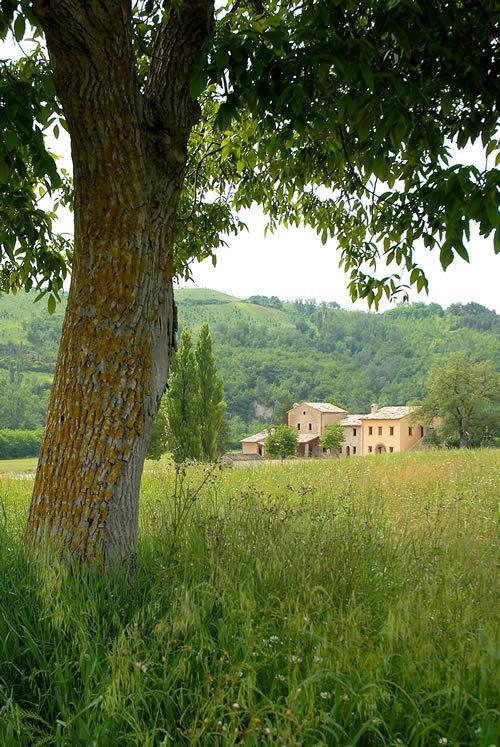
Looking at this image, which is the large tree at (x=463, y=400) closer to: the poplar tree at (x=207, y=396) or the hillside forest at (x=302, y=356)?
the hillside forest at (x=302, y=356)

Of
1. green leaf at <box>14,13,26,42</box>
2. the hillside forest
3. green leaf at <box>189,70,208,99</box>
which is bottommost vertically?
green leaf at <box>189,70,208,99</box>

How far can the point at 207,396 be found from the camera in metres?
38.8

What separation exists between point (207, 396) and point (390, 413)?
48.6 m

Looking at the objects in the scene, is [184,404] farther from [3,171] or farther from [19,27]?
[19,27]

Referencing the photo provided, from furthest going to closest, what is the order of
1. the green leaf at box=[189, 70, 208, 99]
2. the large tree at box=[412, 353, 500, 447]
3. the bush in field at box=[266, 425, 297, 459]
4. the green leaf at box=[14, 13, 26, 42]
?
the bush in field at box=[266, 425, 297, 459] < the large tree at box=[412, 353, 500, 447] < the green leaf at box=[14, 13, 26, 42] < the green leaf at box=[189, 70, 208, 99]

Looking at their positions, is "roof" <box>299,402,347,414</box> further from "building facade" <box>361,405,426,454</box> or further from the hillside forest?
"building facade" <box>361,405,426,454</box>

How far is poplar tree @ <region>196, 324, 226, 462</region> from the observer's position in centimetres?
3809

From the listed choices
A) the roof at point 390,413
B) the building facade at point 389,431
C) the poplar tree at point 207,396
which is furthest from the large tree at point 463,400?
the poplar tree at point 207,396

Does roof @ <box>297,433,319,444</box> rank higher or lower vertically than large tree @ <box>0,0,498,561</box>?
lower

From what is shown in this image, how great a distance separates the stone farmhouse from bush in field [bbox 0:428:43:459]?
29.8 m

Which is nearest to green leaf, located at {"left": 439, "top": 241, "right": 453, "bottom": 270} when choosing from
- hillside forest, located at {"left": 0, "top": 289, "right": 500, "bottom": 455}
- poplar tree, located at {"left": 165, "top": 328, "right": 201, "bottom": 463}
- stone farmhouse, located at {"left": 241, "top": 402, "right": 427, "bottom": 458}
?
poplar tree, located at {"left": 165, "top": 328, "right": 201, "bottom": 463}

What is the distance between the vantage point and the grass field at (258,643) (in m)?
2.44

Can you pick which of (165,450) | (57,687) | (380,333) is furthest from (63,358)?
(380,333)

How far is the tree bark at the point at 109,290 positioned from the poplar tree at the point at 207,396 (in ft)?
110
